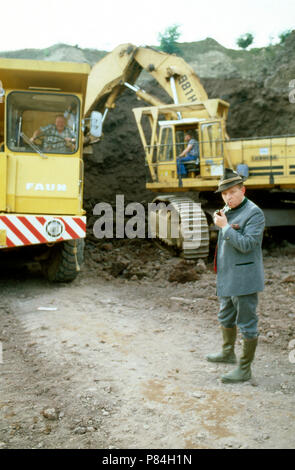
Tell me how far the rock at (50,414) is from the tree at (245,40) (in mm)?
26961

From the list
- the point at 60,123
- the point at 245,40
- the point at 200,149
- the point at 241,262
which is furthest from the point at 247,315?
the point at 245,40

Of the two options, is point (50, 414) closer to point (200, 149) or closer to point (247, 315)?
point (247, 315)

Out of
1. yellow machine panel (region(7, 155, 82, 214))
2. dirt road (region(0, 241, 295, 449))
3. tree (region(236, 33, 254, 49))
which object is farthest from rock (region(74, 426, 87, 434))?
tree (region(236, 33, 254, 49))

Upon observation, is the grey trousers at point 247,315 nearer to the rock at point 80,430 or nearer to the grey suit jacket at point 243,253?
the grey suit jacket at point 243,253

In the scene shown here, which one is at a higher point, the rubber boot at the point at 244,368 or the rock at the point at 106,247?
the rock at the point at 106,247

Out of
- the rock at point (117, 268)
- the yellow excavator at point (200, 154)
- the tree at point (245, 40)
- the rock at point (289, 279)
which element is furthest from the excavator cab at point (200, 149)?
the tree at point (245, 40)

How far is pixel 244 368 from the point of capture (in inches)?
146

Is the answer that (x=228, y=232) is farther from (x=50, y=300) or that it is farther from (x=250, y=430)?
(x=50, y=300)

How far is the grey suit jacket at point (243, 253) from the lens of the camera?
356 cm

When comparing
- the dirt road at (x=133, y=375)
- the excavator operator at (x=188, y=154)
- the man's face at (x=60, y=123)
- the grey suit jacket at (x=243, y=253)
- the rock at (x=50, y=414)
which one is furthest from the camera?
the excavator operator at (x=188, y=154)

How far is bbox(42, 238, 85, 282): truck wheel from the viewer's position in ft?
22.8

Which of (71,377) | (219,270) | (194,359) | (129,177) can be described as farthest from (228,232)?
(129,177)
